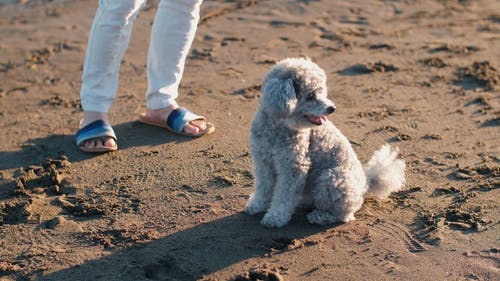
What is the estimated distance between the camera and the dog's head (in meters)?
3.65

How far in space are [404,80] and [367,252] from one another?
285 cm

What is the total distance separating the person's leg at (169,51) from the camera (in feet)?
16.9

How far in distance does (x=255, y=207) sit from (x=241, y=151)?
970 millimetres

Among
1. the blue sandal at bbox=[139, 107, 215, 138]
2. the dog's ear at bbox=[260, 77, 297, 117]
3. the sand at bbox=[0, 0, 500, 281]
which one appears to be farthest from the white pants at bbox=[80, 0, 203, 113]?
the dog's ear at bbox=[260, 77, 297, 117]

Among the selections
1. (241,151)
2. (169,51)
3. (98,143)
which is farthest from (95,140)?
(241,151)

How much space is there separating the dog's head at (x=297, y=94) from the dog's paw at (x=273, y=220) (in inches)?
21.9

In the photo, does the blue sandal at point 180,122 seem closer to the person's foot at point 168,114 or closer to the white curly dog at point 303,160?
the person's foot at point 168,114

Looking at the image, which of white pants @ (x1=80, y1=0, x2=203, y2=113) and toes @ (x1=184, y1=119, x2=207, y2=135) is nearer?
white pants @ (x1=80, y1=0, x2=203, y2=113)

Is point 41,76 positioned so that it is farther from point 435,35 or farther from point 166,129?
point 435,35

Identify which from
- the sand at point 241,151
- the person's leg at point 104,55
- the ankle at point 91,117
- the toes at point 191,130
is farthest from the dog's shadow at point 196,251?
the ankle at point 91,117

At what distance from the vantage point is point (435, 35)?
7484 millimetres

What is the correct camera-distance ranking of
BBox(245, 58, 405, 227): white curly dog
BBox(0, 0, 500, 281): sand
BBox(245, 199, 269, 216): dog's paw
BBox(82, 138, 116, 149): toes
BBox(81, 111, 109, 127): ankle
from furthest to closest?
BBox(81, 111, 109, 127): ankle
BBox(82, 138, 116, 149): toes
BBox(245, 199, 269, 216): dog's paw
BBox(0, 0, 500, 281): sand
BBox(245, 58, 405, 227): white curly dog

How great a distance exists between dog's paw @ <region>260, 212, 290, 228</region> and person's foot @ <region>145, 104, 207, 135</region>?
1432mm

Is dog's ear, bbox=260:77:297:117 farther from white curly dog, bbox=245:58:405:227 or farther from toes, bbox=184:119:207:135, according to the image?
toes, bbox=184:119:207:135
